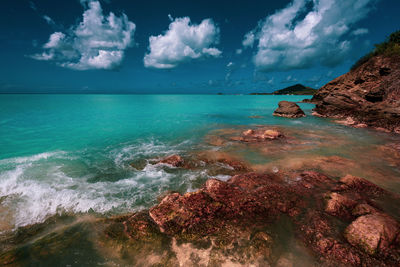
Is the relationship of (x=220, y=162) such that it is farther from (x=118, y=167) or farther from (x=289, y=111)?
(x=289, y=111)

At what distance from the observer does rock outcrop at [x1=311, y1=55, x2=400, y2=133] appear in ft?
69.2

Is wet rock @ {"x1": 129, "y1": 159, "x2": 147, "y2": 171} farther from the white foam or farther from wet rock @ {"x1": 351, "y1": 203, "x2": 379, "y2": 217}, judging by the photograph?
wet rock @ {"x1": 351, "y1": 203, "x2": 379, "y2": 217}

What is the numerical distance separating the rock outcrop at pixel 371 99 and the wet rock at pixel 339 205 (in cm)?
2138

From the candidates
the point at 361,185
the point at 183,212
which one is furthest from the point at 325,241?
the point at 361,185

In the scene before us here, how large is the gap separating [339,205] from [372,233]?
147 centimetres

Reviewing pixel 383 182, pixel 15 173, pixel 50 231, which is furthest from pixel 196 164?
pixel 15 173

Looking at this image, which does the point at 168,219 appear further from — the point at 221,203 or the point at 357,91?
the point at 357,91

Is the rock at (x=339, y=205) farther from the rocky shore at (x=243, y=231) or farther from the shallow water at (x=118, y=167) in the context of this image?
the shallow water at (x=118, y=167)

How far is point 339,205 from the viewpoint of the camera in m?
5.81

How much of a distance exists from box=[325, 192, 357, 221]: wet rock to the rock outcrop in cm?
2138

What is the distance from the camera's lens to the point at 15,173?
31.0ft

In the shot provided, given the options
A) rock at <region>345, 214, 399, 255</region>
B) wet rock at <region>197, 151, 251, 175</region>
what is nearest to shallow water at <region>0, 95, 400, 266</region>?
wet rock at <region>197, 151, 251, 175</region>

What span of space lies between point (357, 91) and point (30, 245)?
43.0 metres

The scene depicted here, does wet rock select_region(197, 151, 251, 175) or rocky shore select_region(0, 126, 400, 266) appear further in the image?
wet rock select_region(197, 151, 251, 175)
